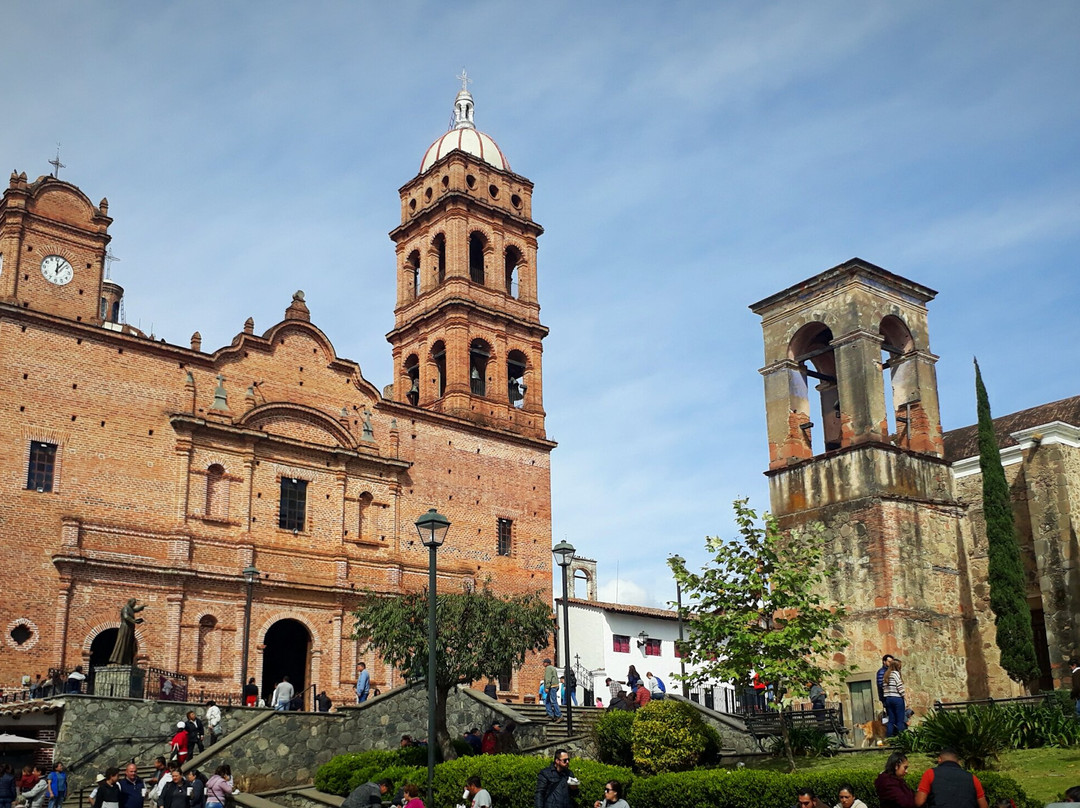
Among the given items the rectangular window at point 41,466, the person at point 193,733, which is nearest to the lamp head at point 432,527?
the person at point 193,733

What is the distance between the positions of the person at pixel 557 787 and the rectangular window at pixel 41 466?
1980 cm

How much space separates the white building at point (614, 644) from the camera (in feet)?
137

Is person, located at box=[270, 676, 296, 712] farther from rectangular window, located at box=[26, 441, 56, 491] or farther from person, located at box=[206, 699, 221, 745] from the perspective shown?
rectangular window, located at box=[26, 441, 56, 491]

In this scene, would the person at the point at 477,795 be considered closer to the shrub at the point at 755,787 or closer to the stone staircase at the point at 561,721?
the shrub at the point at 755,787

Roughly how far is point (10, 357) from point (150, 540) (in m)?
6.08

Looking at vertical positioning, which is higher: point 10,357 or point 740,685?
point 10,357

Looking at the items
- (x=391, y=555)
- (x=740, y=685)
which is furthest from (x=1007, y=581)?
(x=391, y=555)

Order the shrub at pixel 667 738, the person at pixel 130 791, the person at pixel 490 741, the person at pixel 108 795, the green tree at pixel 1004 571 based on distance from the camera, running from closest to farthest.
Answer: the person at pixel 108 795
the person at pixel 130 791
the shrub at pixel 667 738
the person at pixel 490 741
the green tree at pixel 1004 571

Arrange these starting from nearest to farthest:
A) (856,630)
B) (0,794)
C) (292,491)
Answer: (0,794)
(856,630)
(292,491)

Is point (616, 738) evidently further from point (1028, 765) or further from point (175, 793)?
point (175, 793)

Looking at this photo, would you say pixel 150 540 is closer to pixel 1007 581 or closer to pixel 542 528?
pixel 542 528

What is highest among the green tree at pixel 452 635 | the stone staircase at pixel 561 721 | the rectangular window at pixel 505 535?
the rectangular window at pixel 505 535

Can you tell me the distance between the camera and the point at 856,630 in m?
22.1

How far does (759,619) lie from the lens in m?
19.2
